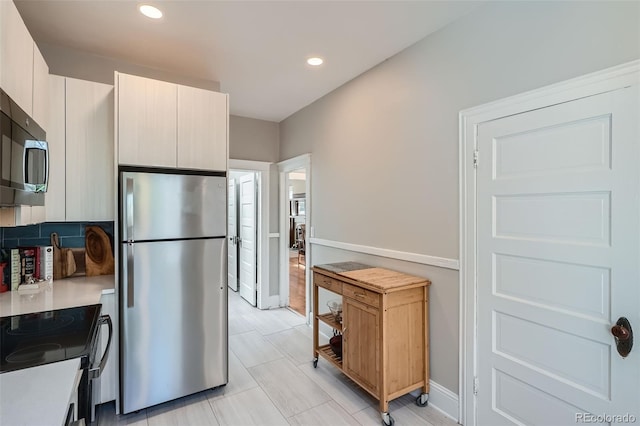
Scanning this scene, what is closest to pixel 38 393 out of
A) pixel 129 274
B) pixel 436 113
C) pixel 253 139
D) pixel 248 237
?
pixel 129 274

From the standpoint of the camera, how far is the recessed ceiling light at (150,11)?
78.6 inches

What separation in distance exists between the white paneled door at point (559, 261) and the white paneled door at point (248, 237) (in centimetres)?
325

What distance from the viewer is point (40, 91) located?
1.94m

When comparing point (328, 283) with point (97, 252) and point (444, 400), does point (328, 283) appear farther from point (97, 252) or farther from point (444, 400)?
point (97, 252)

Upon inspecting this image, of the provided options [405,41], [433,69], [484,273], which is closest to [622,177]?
[484,273]

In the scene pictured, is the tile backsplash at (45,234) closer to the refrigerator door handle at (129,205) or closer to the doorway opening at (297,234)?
the refrigerator door handle at (129,205)

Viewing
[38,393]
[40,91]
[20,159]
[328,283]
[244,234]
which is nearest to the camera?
[38,393]

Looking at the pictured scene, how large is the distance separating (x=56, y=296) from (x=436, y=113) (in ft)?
9.23

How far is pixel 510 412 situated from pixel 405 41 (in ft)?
8.50

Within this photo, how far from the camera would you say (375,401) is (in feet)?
7.78

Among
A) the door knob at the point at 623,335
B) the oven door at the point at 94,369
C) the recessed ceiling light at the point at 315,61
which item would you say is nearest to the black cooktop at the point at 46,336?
the oven door at the point at 94,369

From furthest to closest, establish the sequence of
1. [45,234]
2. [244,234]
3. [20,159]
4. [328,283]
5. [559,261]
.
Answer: [244,234] → [328,283] → [45,234] → [559,261] → [20,159]

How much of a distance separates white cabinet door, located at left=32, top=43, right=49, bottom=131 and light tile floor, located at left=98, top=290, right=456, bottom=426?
2.02m

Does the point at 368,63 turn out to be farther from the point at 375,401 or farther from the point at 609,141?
the point at 375,401
